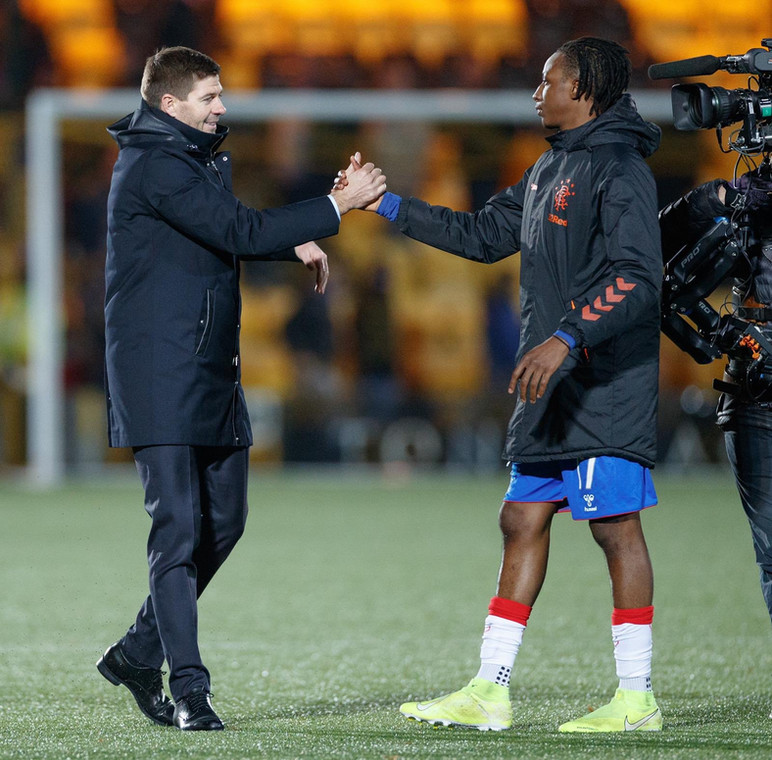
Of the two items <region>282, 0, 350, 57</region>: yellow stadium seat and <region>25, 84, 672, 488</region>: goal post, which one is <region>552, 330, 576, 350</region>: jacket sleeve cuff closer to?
<region>25, 84, 672, 488</region>: goal post

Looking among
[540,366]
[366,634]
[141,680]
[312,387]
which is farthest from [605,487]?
[312,387]

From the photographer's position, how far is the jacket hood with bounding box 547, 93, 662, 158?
3922 millimetres

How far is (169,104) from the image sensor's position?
4016 mm

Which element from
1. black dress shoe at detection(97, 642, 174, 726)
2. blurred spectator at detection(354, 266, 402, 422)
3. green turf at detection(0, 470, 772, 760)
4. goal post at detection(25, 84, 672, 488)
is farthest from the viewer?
blurred spectator at detection(354, 266, 402, 422)

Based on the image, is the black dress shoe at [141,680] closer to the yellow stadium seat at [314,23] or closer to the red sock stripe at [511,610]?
the red sock stripe at [511,610]

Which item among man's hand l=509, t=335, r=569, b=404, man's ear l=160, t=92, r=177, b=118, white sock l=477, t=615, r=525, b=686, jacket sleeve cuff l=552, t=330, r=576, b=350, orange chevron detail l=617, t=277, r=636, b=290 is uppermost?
man's ear l=160, t=92, r=177, b=118

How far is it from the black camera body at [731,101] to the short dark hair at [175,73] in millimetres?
1263

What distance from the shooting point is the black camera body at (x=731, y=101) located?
3.93m

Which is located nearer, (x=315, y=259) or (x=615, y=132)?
(x=615, y=132)

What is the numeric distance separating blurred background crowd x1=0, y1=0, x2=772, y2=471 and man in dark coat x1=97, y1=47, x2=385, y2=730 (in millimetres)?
9220

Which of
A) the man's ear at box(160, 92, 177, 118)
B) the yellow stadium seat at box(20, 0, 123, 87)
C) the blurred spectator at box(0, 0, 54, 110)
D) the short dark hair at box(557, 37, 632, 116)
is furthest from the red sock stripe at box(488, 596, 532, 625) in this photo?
the blurred spectator at box(0, 0, 54, 110)

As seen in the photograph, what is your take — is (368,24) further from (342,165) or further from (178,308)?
(178,308)

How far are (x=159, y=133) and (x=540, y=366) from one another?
1.25m

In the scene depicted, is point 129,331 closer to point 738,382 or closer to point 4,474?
point 738,382
